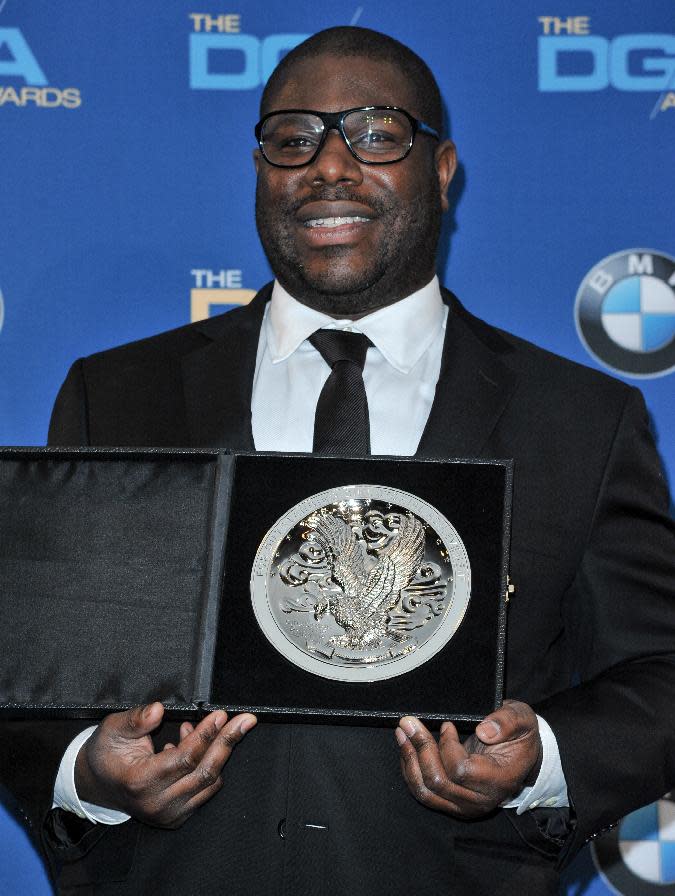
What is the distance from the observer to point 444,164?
6.08ft

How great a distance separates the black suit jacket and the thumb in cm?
19

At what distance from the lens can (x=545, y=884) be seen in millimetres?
1461

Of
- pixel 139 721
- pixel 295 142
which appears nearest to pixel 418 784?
pixel 139 721

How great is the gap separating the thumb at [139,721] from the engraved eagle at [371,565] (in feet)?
0.65

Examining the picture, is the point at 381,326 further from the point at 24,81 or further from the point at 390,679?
the point at 24,81

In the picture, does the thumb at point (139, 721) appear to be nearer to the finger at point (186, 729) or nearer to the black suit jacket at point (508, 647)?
the finger at point (186, 729)

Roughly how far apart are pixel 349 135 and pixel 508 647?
737mm

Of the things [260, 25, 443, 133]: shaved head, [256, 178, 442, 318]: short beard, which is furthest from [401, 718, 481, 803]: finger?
[260, 25, 443, 133]: shaved head

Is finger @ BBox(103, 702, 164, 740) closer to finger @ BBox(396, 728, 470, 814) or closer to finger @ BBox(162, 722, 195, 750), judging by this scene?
finger @ BBox(162, 722, 195, 750)

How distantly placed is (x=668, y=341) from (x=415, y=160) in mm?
619

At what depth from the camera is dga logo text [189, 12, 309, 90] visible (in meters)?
2.11

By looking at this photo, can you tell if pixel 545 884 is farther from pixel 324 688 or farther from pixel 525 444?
pixel 525 444

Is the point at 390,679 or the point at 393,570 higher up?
the point at 393,570

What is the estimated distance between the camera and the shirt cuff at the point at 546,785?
1396 millimetres
